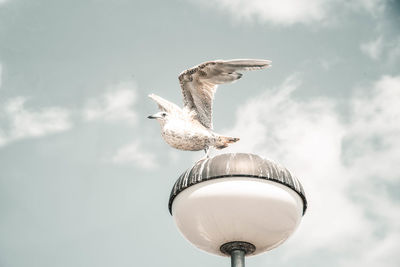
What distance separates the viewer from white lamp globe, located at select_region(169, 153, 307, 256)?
270 inches

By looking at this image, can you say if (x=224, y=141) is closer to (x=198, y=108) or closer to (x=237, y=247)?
(x=198, y=108)

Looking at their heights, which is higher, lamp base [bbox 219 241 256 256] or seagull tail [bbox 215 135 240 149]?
seagull tail [bbox 215 135 240 149]

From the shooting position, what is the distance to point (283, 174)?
7168 millimetres

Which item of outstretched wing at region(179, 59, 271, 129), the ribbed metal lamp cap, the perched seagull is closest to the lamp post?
the ribbed metal lamp cap

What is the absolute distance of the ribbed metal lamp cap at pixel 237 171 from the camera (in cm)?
698

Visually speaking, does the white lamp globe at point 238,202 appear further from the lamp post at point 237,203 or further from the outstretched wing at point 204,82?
the outstretched wing at point 204,82

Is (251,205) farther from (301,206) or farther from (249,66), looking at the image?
(249,66)

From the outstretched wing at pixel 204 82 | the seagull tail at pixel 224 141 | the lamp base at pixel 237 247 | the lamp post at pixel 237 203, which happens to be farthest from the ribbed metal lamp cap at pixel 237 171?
the outstretched wing at pixel 204 82

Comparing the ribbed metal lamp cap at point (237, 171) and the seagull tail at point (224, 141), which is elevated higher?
the seagull tail at point (224, 141)

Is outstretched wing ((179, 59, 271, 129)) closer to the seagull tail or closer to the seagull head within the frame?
the seagull tail

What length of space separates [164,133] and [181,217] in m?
2.30

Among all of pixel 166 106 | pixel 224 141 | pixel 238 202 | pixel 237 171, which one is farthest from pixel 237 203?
pixel 166 106

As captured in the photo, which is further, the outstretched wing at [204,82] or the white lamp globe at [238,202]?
the outstretched wing at [204,82]

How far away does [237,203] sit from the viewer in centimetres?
682
